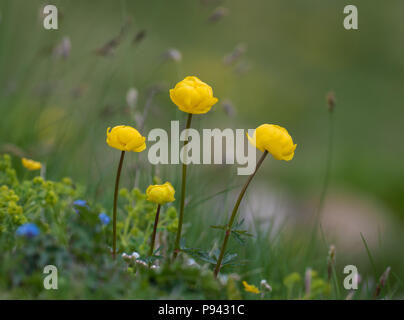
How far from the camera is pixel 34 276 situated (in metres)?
1.05

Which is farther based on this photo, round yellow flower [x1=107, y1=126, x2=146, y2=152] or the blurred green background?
the blurred green background

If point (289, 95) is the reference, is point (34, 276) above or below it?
below

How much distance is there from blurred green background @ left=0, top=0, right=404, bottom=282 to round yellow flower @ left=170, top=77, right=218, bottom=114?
1.74 m

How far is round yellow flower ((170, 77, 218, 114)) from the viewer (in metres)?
1.14

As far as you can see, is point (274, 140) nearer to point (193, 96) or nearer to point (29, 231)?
point (193, 96)

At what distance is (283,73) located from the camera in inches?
282

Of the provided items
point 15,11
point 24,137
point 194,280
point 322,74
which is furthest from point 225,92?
point 194,280

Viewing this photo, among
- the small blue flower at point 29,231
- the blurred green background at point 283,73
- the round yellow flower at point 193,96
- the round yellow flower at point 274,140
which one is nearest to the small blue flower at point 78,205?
the small blue flower at point 29,231

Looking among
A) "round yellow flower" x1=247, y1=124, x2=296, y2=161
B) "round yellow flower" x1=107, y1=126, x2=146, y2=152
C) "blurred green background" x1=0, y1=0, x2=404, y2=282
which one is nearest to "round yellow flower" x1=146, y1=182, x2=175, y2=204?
"round yellow flower" x1=107, y1=126, x2=146, y2=152

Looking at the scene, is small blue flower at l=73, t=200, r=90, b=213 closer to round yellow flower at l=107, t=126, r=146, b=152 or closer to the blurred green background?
round yellow flower at l=107, t=126, r=146, b=152

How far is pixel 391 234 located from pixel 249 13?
4.89 metres

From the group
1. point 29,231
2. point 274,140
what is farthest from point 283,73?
point 29,231

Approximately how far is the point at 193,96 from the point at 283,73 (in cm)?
626

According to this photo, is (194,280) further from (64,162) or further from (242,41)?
(242,41)
